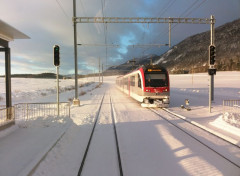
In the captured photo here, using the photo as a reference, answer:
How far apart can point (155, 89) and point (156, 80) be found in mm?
741

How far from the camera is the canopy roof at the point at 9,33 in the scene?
621 cm

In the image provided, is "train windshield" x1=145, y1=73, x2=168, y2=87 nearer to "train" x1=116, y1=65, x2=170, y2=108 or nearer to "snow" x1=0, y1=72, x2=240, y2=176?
"train" x1=116, y1=65, x2=170, y2=108

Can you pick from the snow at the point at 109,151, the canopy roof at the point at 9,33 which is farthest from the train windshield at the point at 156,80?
the canopy roof at the point at 9,33

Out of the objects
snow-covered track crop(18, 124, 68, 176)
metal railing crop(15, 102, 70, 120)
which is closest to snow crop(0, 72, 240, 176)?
snow-covered track crop(18, 124, 68, 176)

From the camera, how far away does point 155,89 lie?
1255cm

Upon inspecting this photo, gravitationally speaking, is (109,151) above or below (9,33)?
below

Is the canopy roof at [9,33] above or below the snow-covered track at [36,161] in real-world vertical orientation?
above

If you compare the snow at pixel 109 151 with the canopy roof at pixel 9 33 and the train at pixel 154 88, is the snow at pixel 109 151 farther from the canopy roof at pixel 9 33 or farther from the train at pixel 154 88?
the train at pixel 154 88

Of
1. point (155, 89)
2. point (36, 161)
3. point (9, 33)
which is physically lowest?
point (36, 161)

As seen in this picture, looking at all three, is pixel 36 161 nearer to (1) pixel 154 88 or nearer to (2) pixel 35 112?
(2) pixel 35 112

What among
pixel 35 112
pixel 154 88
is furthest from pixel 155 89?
pixel 35 112

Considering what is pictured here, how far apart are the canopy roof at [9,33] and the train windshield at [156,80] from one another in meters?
8.31

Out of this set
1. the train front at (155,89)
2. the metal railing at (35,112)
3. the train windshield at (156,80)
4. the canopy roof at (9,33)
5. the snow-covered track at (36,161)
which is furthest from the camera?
the train windshield at (156,80)

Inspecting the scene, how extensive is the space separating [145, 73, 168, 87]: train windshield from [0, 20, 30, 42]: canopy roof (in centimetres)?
831
